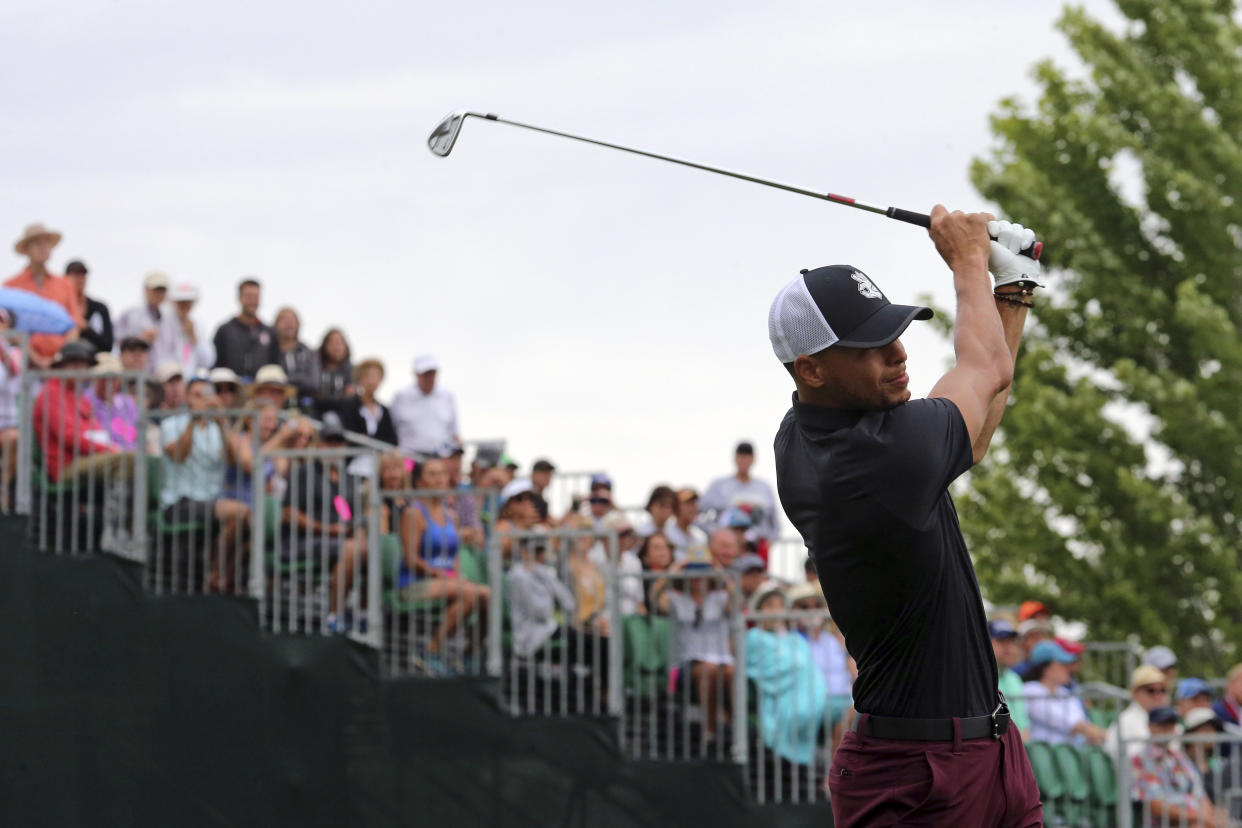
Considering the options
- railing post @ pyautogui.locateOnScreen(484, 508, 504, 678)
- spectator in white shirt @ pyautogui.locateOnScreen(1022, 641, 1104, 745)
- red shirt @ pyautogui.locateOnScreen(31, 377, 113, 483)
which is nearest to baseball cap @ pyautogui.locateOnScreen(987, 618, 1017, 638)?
spectator in white shirt @ pyautogui.locateOnScreen(1022, 641, 1104, 745)

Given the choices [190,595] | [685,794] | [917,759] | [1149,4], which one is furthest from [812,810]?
[1149,4]

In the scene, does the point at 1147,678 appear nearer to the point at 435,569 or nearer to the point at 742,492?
the point at 742,492

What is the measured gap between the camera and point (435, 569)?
39.2 ft

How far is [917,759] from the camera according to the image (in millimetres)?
4730

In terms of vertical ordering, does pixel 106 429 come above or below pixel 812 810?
above

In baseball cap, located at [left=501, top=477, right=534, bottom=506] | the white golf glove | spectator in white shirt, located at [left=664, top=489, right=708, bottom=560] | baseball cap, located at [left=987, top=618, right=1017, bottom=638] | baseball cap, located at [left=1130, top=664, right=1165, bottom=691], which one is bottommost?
baseball cap, located at [left=1130, top=664, right=1165, bottom=691]

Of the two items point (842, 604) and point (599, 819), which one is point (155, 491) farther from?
point (842, 604)

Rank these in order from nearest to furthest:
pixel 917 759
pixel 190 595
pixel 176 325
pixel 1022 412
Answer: pixel 917 759
pixel 190 595
pixel 176 325
pixel 1022 412

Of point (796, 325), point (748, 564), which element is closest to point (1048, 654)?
point (748, 564)

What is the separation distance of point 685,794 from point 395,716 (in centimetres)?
182

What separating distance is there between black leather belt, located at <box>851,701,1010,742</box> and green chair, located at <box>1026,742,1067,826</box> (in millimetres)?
7151

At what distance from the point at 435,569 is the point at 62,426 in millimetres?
2399

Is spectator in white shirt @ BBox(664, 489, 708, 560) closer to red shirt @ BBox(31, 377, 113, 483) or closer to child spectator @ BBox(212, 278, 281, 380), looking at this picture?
child spectator @ BBox(212, 278, 281, 380)

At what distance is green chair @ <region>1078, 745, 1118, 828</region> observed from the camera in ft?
38.7
